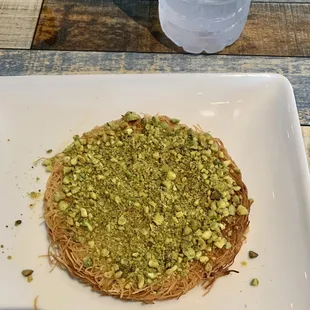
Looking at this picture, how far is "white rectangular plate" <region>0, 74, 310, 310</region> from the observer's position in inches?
49.4

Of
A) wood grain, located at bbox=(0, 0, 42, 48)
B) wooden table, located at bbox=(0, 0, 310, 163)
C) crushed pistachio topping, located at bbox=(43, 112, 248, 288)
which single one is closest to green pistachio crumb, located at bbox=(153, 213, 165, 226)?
crushed pistachio topping, located at bbox=(43, 112, 248, 288)

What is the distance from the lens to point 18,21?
2.07 m

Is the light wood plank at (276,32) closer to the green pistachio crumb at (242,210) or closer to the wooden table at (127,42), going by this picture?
the wooden table at (127,42)

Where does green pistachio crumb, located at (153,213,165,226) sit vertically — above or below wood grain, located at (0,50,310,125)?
below

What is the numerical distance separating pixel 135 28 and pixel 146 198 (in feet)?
3.19

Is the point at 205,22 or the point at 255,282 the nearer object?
the point at 255,282

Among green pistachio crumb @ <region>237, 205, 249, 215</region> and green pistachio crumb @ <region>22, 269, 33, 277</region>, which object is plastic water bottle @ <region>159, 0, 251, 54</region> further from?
green pistachio crumb @ <region>22, 269, 33, 277</region>

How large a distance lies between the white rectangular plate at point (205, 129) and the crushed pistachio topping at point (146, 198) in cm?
8

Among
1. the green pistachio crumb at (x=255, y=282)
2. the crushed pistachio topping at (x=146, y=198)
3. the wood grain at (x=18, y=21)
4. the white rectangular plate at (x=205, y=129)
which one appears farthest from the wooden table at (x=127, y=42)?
the green pistachio crumb at (x=255, y=282)

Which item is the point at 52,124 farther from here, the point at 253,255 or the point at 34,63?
the point at 253,255

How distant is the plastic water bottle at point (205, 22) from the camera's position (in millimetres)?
1925

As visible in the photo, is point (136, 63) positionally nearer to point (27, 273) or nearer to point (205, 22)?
point (205, 22)

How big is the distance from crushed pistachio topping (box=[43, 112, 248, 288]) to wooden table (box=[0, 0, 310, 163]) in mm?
489

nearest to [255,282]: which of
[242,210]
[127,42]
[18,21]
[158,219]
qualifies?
[242,210]
